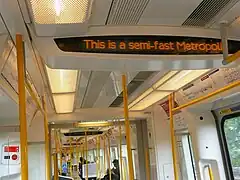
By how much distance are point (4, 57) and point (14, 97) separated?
1.04 m

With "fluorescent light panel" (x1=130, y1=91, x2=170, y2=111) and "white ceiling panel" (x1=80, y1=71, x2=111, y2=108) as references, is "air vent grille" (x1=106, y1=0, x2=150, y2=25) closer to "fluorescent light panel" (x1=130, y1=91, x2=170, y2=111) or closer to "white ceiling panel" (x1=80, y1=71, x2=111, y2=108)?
"white ceiling panel" (x1=80, y1=71, x2=111, y2=108)

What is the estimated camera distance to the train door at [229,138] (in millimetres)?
4961

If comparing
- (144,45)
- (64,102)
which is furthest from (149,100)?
(144,45)

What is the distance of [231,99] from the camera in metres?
4.52

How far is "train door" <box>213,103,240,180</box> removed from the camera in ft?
16.3

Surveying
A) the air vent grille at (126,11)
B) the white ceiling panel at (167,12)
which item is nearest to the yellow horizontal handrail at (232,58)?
the white ceiling panel at (167,12)

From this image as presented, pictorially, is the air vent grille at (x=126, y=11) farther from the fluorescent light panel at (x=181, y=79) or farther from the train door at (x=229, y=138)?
the train door at (x=229, y=138)

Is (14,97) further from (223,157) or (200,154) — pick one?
(223,157)

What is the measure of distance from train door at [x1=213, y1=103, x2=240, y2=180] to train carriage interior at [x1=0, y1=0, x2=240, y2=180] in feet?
0.05

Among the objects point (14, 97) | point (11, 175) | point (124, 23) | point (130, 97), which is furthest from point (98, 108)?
point (124, 23)

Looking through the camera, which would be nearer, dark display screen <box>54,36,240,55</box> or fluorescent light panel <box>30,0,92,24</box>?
fluorescent light panel <box>30,0,92,24</box>

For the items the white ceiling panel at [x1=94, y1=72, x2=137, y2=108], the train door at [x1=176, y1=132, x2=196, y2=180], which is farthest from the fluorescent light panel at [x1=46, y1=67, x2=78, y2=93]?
the train door at [x1=176, y1=132, x2=196, y2=180]

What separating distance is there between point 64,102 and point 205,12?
368cm

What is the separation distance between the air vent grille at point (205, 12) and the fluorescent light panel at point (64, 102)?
296 centimetres
